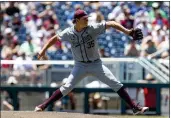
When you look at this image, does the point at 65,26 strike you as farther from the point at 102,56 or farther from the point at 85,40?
the point at 85,40

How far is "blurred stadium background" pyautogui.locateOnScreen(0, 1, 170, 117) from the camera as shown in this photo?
14.0 m

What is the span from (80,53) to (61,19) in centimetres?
886

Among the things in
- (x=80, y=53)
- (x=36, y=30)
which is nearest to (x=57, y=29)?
(x=36, y=30)

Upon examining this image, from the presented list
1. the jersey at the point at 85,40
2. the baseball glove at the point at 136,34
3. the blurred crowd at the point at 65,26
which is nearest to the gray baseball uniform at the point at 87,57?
the jersey at the point at 85,40

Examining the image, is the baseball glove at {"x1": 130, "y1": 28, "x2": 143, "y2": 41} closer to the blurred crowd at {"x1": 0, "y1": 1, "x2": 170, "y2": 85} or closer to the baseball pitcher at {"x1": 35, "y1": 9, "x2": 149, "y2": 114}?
the baseball pitcher at {"x1": 35, "y1": 9, "x2": 149, "y2": 114}

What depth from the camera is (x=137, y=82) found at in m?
14.0

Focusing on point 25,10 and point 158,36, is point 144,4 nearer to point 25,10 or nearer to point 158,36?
point 158,36

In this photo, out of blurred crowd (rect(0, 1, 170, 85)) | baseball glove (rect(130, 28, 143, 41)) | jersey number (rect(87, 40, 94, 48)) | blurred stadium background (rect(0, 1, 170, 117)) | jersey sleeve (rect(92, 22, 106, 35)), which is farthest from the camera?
blurred crowd (rect(0, 1, 170, 85))

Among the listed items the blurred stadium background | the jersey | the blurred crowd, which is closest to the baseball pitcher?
the jersey

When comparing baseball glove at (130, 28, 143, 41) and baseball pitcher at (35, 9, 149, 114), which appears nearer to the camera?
baseball glove at (130, 28, 143, 41)

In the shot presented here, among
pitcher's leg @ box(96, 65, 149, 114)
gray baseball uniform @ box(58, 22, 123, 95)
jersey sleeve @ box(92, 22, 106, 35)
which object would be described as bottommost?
pitcher's leg @ box(96, 65, 149, 114)

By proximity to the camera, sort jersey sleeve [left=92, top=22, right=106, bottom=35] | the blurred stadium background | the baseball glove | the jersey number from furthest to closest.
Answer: the blurred stadium background
the jersey number
jersey sleeve [left=92, top=22, right=106, bottom=35]
the baseball glove

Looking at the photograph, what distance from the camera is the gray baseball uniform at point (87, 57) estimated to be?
30.9 feet

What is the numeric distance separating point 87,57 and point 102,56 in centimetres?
565
